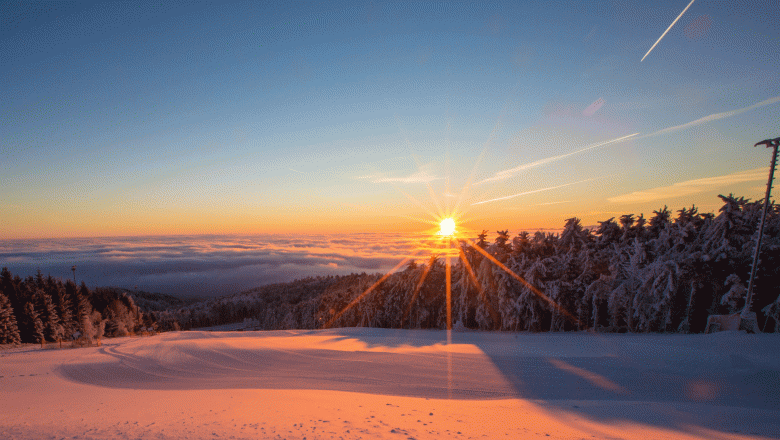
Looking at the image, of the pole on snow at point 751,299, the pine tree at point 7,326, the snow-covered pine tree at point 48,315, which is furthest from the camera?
the snow-covered pine tree at point 48,315

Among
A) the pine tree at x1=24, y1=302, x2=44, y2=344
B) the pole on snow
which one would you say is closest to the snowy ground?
the pole on snow

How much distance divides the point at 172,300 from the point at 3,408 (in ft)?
695

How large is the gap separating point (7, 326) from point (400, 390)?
32.1 m

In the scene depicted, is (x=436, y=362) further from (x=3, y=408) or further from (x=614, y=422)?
(x=3, y=408)

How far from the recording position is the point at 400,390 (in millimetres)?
9805

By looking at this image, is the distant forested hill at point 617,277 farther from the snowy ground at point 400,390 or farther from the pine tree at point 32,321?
the pine tree at point 32,321

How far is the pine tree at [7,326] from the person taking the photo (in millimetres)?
24453

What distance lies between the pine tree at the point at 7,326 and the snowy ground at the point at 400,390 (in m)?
13.4

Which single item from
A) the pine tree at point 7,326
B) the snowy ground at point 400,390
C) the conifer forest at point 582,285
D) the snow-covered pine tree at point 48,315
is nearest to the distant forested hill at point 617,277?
the conifer forest at point 582,285

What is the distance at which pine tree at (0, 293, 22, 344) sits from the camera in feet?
80.2

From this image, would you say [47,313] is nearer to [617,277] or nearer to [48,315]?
[48,315]

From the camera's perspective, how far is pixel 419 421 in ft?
22.8

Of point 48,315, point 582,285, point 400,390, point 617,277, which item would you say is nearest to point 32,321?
point 48,315

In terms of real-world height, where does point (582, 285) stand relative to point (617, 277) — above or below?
below
